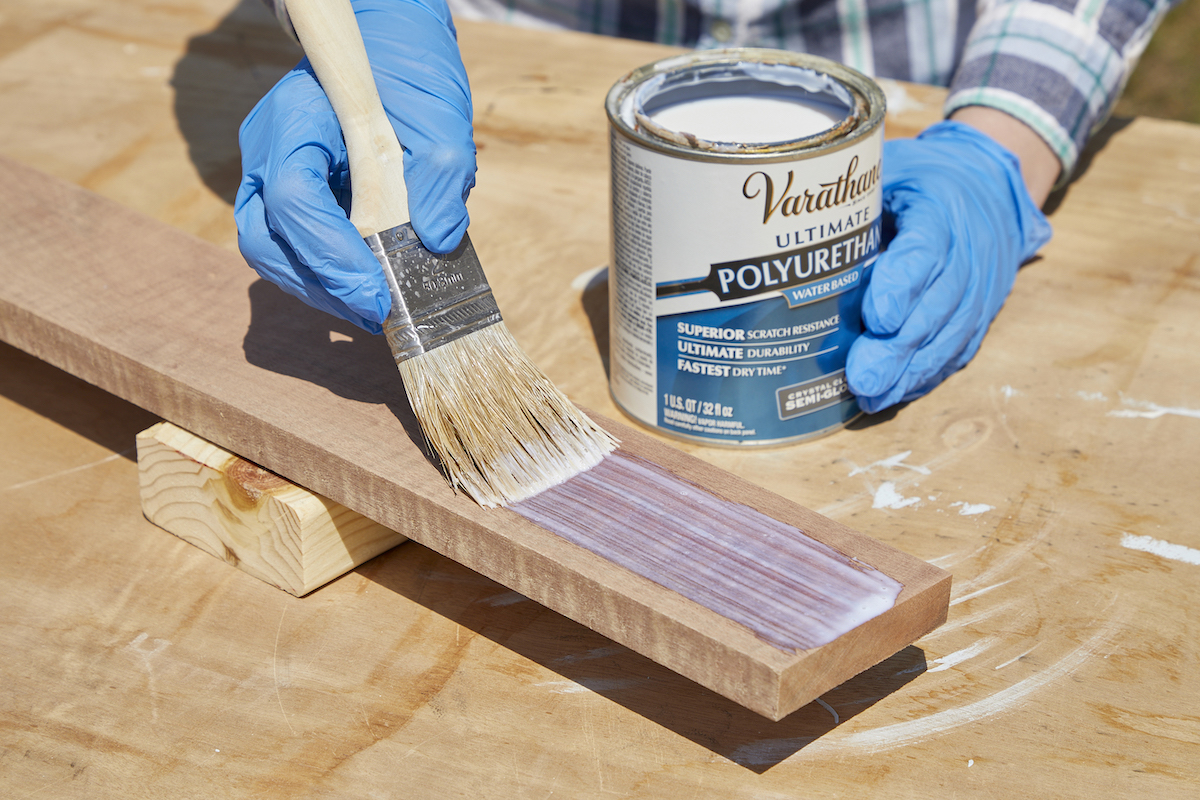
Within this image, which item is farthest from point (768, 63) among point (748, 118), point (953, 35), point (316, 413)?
point (953, 35)

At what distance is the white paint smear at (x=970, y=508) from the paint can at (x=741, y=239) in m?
0.18

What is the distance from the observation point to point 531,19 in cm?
253

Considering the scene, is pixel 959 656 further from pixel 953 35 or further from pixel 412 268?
pixel 953 35

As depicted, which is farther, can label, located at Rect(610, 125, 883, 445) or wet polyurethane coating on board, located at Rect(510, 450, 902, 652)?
can label, located at Rect(610, 125, 883, 445)

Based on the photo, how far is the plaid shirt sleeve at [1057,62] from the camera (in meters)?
1.79

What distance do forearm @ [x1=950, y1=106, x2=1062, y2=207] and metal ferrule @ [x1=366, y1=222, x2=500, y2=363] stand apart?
1.06m

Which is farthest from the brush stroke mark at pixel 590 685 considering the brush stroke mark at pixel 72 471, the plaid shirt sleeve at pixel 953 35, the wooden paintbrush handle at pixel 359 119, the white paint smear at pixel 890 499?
the plaid shirt sleeve at pixel 953 35

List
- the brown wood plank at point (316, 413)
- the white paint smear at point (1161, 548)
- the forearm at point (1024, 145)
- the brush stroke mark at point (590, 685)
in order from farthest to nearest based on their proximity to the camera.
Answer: the forearm at point (1024, 145) → the white paint smear at point (1161, 548) → the brush stroke mark at point (590, 685) → the brown wood plank at point (316, 413)

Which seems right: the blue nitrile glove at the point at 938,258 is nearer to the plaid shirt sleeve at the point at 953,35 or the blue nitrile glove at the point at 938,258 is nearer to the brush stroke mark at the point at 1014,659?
the plaid shirt sleeve at the point at 953,35

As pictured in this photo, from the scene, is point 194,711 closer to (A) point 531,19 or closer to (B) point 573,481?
(B) point 573,481

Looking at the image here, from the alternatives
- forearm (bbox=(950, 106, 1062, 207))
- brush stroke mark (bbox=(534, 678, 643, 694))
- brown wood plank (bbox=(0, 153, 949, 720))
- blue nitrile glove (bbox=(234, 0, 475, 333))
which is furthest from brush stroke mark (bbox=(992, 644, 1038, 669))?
forearm (bbox=(950, 106, 1062, 207))

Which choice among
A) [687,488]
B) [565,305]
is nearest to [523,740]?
[687,488]

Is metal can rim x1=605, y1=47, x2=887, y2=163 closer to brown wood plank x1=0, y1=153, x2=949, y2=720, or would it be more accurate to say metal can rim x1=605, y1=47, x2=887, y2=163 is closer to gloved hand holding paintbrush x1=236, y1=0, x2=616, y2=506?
gloved hand holding paintbrush x1=236, y1=0, x2=616, y2=506

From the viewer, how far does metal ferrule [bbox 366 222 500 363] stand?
3.45 ft
